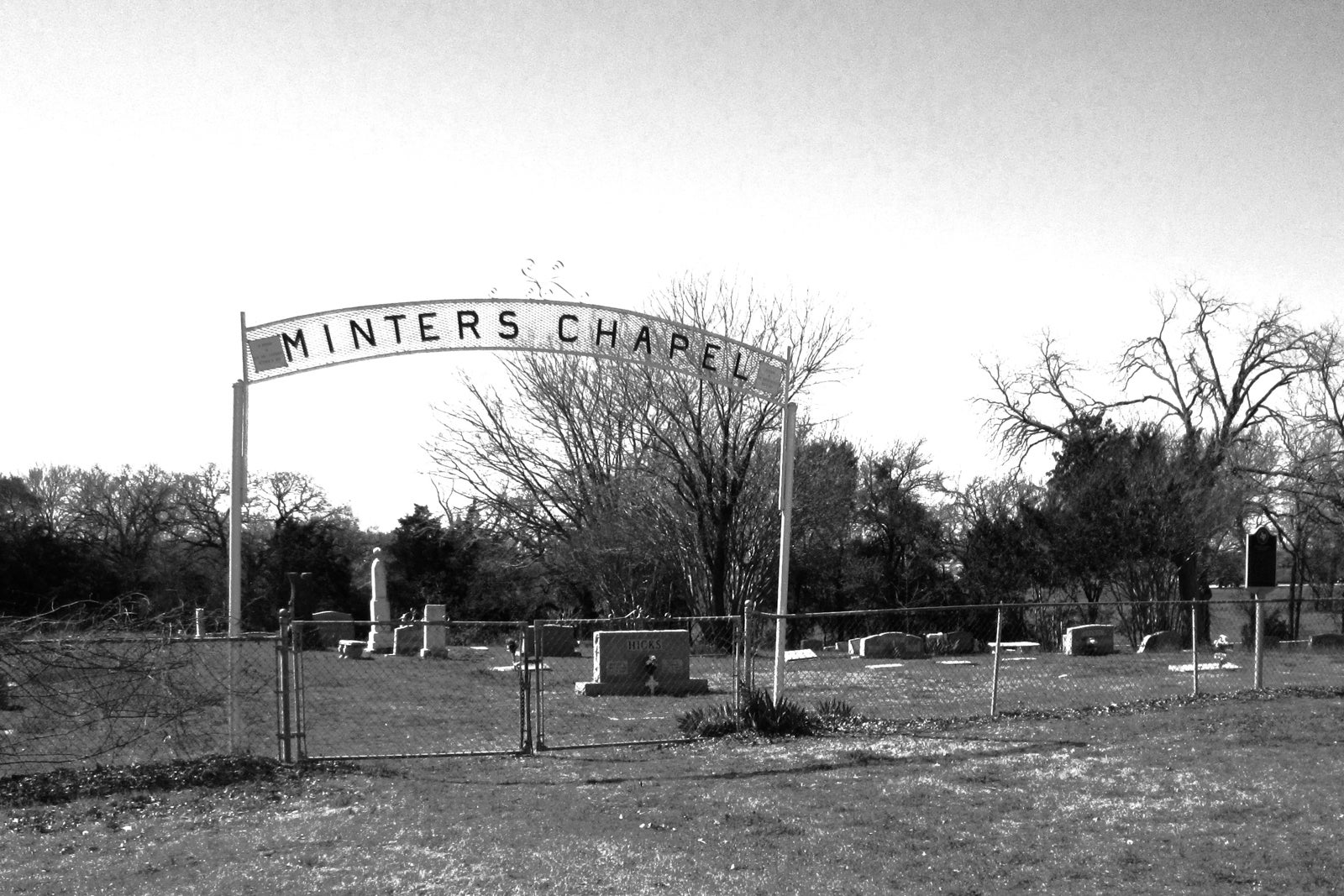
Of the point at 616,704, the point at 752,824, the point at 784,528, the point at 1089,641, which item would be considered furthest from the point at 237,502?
the point at 1089,641

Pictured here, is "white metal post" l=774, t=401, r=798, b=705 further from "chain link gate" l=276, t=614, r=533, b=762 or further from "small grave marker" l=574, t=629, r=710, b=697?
"small grave marker" l=574, t=629, r=710, b=697

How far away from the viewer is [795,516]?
32750 millimetres

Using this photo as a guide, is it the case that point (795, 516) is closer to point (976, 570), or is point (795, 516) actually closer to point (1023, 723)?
point (976, 570)

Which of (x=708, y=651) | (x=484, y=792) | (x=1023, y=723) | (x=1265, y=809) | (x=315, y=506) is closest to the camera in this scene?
(x=1265, y=809)

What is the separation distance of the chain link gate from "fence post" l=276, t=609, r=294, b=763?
0.4 inches

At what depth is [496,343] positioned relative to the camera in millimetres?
12586

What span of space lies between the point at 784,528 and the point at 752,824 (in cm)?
536

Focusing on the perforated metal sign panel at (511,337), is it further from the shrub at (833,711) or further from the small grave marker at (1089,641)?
the small grave marker at (1089,641)

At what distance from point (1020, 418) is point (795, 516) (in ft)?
30.4

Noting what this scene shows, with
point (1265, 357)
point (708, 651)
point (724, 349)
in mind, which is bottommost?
point (708, 651)

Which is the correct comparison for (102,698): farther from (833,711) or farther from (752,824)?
(833,711)

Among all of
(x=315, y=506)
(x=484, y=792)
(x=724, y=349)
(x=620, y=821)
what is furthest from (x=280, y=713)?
(x=315, y=506)

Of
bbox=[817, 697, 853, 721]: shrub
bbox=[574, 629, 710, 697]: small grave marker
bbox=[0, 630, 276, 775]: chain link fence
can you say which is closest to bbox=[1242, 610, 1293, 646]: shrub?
→ bbox=[574, 629, 710, 697]: small grave marker

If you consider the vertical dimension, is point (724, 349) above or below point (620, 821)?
above
